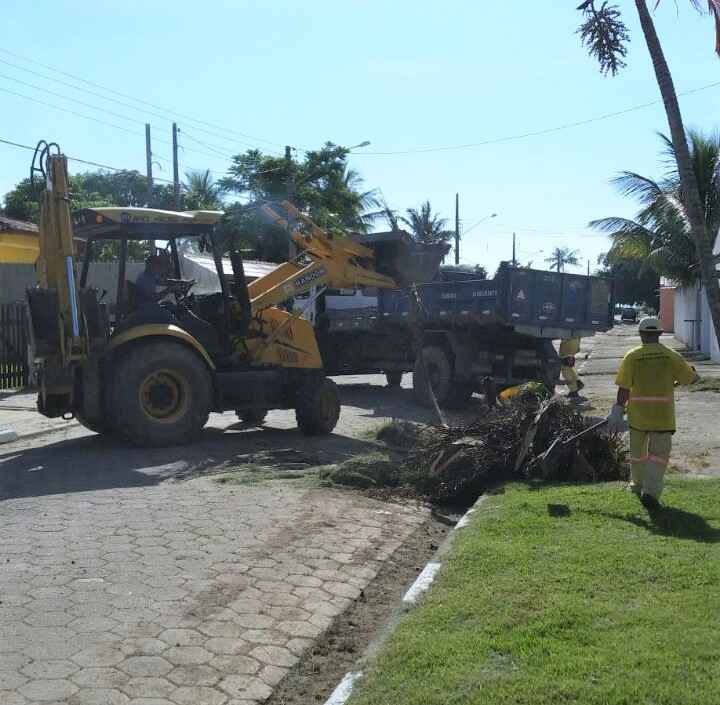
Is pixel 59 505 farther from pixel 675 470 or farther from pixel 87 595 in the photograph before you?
pixel 675 470

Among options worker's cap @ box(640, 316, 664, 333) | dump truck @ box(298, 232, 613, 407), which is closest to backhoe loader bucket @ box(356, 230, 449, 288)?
dump truck @ box(298, 232, 613, 407)

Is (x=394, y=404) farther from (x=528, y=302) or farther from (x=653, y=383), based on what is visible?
(x=653, y=383)

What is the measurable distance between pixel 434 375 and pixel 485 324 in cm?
141

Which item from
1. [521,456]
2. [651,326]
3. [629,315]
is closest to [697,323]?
[521,456]

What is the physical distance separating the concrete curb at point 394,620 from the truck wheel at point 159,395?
4.46 m

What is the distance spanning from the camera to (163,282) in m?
11.3

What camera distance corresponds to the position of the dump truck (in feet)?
49.8

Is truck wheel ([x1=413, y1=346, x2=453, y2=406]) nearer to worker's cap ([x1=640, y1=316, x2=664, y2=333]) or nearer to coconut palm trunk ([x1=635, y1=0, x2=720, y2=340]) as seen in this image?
coconut palm trunk ([x1=635, y1=0, x2=720, y2=340])

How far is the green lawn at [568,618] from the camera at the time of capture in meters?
3.96

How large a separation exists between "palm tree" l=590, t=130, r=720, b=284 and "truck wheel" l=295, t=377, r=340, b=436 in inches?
698

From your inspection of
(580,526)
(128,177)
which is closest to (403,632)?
(580,526)

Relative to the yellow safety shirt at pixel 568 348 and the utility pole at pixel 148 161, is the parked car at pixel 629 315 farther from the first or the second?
the yellow safety shirt at pixel 568 348

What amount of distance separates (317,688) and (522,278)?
11.3m

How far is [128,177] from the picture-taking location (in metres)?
48.1
